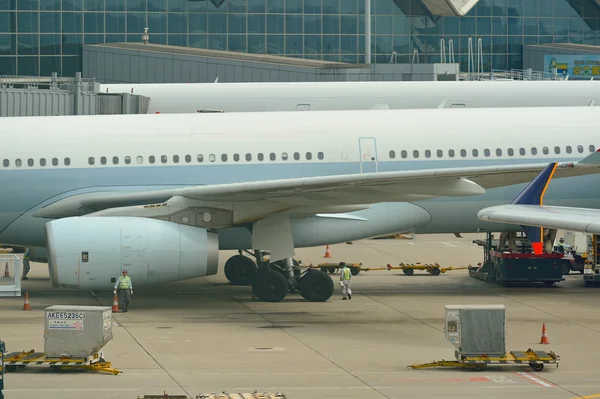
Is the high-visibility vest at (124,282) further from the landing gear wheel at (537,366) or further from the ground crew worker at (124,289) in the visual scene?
the landing gear wheel at (537,366)

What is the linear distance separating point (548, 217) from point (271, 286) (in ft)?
36.4

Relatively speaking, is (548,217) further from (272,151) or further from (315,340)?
(272,151)

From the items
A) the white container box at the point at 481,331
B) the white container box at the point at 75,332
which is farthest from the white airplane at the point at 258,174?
the white container box at the point at 481,331

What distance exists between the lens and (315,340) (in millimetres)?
24719

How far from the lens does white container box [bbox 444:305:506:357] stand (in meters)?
21.6

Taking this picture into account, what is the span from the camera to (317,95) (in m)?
53.5

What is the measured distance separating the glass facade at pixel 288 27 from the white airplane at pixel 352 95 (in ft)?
107

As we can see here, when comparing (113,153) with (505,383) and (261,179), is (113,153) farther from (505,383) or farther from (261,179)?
(505,383)

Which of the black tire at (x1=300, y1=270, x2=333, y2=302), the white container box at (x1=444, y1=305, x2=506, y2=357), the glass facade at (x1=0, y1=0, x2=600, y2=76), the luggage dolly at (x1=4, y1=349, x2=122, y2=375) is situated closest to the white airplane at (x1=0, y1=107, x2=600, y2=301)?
the black tire at (x1=300, y1=270, x2=333, y2=302)

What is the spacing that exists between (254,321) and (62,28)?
61.4 meters

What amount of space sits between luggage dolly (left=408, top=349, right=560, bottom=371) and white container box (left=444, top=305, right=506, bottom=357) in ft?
0.45

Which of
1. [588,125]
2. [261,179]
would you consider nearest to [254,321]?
[261,179]

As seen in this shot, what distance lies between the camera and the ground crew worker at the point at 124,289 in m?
27.7

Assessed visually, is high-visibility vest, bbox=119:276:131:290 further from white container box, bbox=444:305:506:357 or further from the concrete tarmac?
white container box, bbox=444:305:506:357
